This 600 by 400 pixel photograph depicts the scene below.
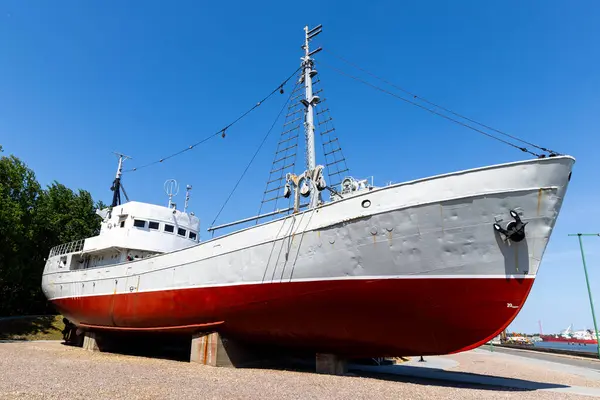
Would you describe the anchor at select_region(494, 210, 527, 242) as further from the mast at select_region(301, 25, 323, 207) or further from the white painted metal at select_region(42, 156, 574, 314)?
the mast at select_region(301, 25, 323, 207)

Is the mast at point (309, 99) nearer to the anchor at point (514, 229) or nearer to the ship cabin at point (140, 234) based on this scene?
the anchor at point (514, 229)

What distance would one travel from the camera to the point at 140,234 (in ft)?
60.3

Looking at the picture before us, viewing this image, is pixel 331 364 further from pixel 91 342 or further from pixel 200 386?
pixel 91 342

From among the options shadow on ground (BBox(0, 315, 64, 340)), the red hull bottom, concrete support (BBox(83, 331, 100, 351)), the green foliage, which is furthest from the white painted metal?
shadow on ground (BBox(0, 315, 64, 340))

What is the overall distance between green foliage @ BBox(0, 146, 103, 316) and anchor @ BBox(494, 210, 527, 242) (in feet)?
85.1

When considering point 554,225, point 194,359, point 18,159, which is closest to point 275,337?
point 194,359

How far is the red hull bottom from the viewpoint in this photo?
8.98m

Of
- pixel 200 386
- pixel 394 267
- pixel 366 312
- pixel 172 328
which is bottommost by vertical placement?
pixel 200 386

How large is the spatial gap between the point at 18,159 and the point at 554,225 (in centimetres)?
3447

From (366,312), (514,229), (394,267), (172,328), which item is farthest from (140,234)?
(514,229)

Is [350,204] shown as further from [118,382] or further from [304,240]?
[118,382]

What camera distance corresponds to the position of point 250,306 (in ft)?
38.3

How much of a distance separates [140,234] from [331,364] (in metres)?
11.9

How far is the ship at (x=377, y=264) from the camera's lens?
8.84 meters
